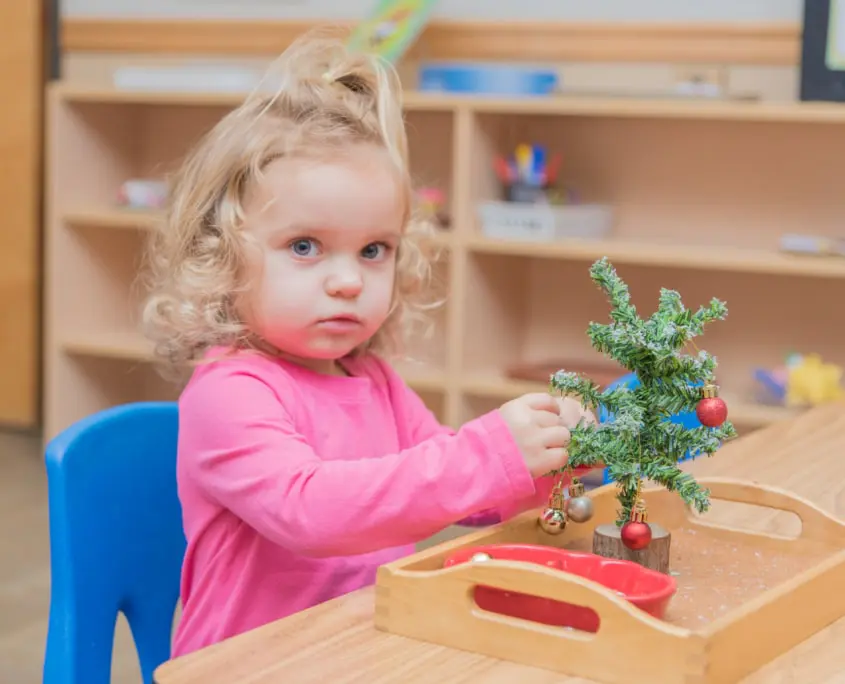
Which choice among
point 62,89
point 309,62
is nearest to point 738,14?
point 62,89

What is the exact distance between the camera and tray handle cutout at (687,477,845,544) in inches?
41.0

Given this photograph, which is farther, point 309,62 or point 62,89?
point 62,89

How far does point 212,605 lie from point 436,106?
207 cm

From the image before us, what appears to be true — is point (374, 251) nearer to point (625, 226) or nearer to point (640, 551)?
point (640, 551)

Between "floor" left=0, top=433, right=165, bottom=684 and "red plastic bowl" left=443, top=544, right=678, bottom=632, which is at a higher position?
"red plastic bowl" left=443, top=544, right=678, bottom=632

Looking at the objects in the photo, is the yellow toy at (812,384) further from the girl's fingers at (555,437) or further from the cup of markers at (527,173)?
the girl's fingers at (555,437)

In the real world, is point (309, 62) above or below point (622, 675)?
above

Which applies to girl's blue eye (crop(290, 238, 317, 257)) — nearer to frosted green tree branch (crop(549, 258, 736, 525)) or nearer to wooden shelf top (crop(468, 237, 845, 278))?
frosted green tree branch (crop(549, 258, 736, 525))

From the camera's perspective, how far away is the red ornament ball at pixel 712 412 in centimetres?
89

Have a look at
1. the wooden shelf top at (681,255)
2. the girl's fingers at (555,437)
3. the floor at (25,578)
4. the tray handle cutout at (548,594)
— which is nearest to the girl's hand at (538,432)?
the girl's fingers at (555,437)

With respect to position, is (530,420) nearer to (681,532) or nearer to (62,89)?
(681,532)

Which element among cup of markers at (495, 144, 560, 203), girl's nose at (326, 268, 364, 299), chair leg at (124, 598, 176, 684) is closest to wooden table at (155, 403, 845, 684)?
girl's nose at (326, 268, 364, 299)

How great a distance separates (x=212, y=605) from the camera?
45.9 inches

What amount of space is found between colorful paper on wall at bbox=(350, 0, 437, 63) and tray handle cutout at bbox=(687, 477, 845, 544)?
2.14 m
